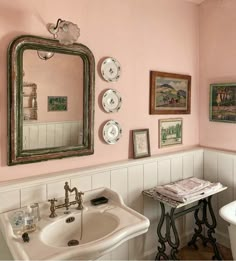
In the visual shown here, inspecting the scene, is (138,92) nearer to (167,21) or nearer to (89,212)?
(167,21)

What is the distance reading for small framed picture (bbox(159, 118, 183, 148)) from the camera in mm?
2348

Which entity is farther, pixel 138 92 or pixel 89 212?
pixel 138 92

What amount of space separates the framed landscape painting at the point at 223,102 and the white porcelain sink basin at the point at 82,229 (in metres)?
1.54

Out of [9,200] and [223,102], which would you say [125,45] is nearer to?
[223,102]

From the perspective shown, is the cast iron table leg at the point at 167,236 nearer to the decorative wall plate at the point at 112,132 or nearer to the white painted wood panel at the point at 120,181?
the white painted wood panel at the point at 120,181

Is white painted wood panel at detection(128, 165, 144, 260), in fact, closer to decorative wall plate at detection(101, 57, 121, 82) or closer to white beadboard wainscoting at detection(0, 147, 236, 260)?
white beadboard wainscoting at detection(0, 147, 236, 260)

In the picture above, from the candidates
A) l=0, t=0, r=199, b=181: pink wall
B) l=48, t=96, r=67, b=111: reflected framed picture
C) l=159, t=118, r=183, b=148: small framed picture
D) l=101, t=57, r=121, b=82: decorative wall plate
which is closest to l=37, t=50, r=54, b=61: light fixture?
l=0, t=0, r=199, b=181: pink wall

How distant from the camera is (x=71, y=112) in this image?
1.80m

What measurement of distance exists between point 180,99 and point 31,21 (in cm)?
149

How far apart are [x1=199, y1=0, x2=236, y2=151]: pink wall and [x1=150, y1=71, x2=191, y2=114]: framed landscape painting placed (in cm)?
22

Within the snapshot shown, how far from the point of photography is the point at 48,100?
170 centimetres

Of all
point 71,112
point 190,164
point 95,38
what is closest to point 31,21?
point 95,38

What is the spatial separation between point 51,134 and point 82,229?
0.65 metres

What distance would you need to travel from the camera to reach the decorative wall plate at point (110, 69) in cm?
192
